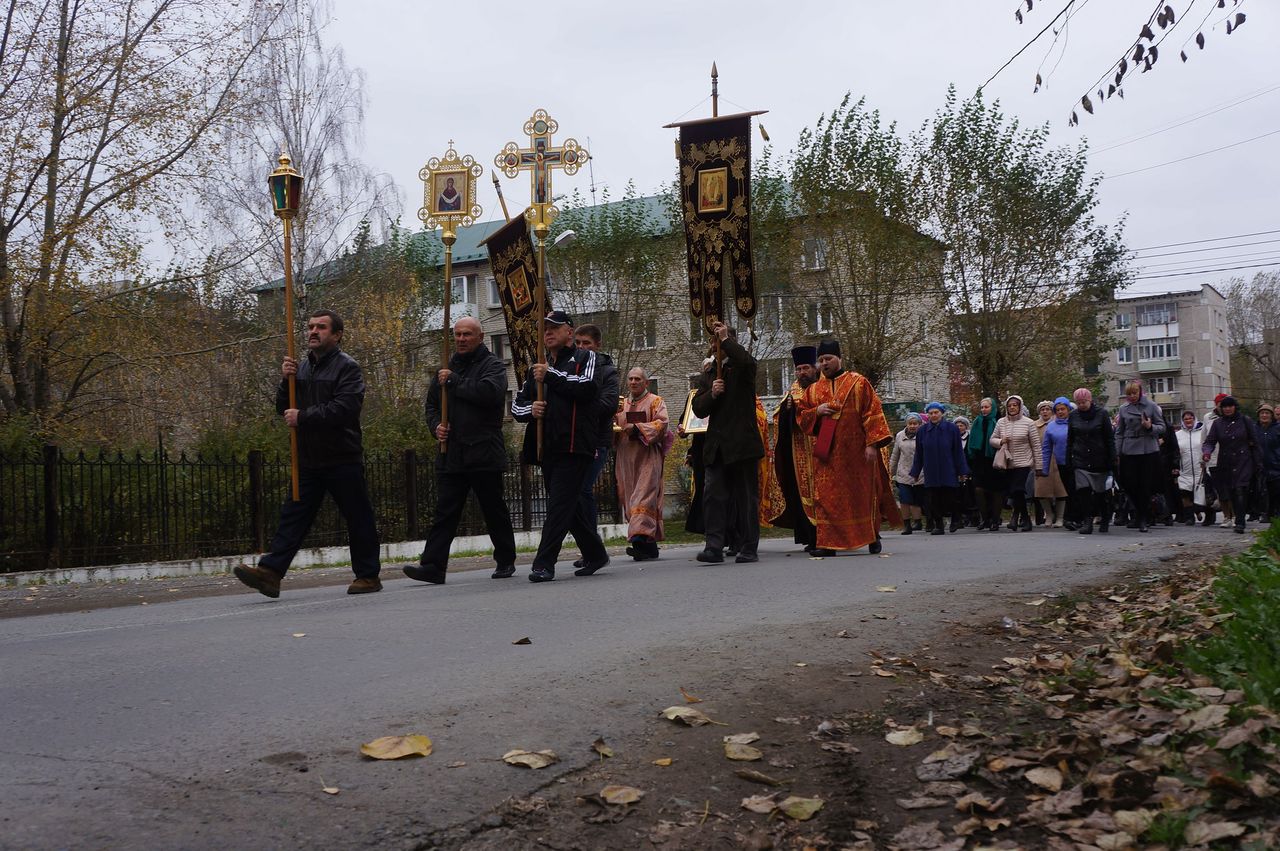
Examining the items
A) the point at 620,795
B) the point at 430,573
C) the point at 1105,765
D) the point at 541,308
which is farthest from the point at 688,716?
the point at 541,308

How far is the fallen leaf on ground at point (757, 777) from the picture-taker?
4.03 m

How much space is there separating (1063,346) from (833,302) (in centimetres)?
756

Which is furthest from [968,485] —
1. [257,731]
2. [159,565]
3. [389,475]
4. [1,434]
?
[257,731]

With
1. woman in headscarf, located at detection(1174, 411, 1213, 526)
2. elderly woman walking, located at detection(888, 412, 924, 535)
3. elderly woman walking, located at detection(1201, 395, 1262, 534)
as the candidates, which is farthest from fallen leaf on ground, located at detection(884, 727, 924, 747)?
woman in headscarf, located at detection(1174, 411, 1213, 526)

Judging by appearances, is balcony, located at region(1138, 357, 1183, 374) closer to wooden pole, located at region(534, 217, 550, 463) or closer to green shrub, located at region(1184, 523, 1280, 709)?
wooden pole, located at region(534, 217, 550, 463)

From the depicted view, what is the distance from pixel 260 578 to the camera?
9.49 m

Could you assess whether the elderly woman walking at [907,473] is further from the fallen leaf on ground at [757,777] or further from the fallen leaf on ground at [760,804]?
the fallen leaf on ground at [760,804]

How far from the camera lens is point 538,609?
26.0ft

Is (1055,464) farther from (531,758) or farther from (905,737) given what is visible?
(531,758)

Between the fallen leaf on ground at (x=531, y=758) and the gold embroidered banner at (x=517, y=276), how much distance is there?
9.05m

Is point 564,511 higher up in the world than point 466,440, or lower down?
lower down

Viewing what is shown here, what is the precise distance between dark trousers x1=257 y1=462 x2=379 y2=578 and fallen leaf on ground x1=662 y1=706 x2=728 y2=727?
5402 millimetres

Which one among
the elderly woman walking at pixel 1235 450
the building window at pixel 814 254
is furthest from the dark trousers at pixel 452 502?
the building window at pixel 814 254

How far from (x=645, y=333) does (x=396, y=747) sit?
42860 millimetres
